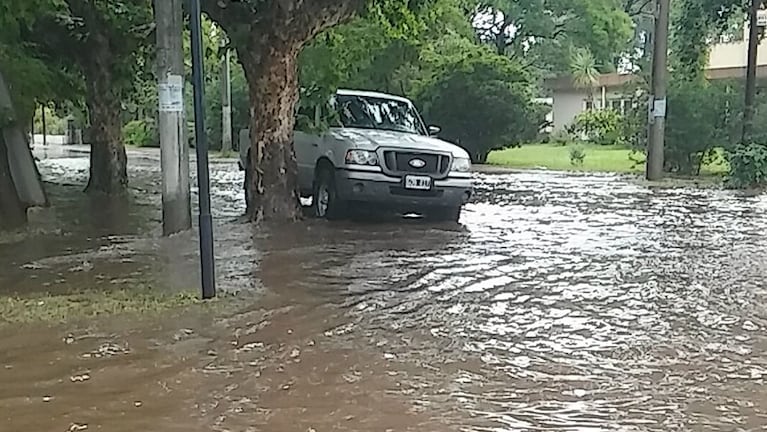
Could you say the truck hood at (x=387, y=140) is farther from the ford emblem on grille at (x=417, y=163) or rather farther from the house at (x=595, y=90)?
the house at (x=595, y=90)

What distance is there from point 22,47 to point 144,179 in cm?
807

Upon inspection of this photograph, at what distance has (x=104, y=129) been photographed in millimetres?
19375

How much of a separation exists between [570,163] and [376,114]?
17.6m

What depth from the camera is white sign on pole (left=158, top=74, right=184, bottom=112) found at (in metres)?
11.5

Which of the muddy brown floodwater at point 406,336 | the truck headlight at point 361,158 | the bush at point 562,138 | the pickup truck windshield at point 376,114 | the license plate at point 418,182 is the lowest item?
the muddy brown floodwater at point 406,336

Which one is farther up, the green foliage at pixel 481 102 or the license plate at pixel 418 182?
the green foliage at pixel 481 102

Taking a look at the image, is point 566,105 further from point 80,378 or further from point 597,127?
point 80,378

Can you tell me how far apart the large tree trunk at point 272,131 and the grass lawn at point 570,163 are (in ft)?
49.3

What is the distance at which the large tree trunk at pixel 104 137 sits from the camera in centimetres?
1922

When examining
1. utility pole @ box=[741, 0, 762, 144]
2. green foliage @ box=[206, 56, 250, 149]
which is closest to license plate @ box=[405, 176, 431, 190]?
utility pole @ box=[741, 0, 762, 144]

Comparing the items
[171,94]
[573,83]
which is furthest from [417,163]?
[573,83]

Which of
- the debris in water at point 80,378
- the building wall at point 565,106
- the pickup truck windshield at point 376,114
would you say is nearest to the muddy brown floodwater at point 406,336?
the debris in water at point 80,378

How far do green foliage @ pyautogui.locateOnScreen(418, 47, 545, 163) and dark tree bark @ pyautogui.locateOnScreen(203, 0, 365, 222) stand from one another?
58.9 ft

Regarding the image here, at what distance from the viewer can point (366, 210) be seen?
14867mm
